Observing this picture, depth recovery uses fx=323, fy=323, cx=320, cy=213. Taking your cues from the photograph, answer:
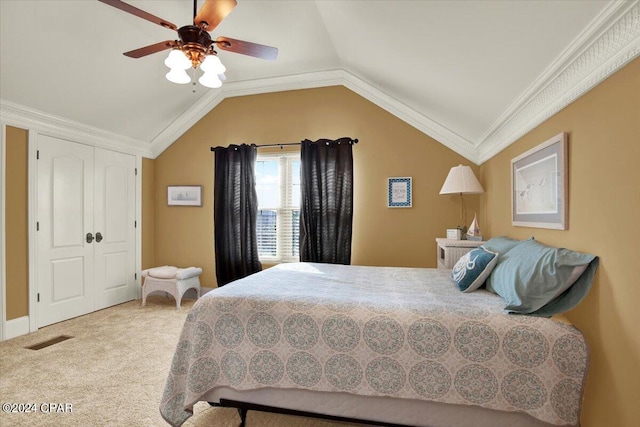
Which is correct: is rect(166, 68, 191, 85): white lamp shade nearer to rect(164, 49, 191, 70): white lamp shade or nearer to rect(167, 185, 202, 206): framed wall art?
rect(164, 49, 191, 70): white lamp shade

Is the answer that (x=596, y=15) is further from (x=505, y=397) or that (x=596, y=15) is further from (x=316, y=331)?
(x=316, y=331)

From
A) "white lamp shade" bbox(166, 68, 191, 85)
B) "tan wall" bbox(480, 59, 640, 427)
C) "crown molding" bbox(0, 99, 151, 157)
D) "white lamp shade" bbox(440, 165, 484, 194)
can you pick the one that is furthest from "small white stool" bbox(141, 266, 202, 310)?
"tan wall" bbox(480, 59, 640, 427)

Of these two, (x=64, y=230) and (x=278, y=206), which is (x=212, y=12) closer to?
(x=278, y=206)

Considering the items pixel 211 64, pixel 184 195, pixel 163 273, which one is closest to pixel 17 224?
pixel 163 273

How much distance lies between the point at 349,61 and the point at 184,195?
295 cm

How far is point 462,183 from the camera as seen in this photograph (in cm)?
330

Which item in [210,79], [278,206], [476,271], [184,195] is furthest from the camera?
[184,195]

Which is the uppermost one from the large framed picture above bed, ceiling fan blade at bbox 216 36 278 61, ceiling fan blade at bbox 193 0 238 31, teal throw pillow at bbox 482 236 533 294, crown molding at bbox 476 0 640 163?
ceiling fan blade at bbox 193 0 238 31

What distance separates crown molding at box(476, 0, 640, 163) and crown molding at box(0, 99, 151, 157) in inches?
176

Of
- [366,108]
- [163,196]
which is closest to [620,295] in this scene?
[366,108]

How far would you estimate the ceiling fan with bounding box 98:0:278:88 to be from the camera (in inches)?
76.9

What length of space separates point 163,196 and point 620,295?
510cm

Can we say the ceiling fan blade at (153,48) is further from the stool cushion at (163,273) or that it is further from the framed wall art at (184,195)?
the stool cushion at (163,273)

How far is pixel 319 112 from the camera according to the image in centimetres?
427
